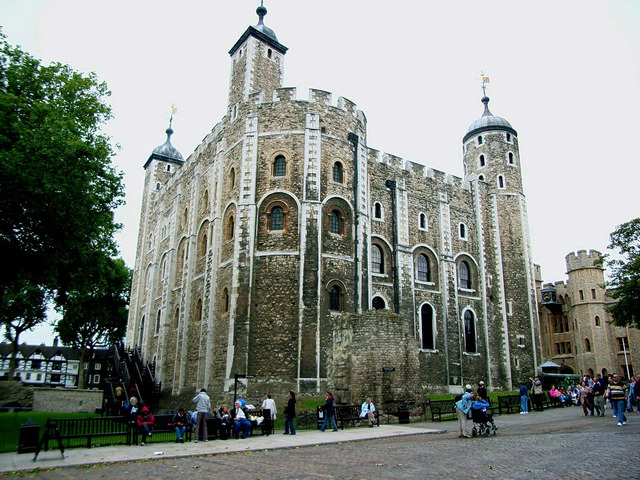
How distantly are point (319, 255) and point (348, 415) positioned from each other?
8.13 m

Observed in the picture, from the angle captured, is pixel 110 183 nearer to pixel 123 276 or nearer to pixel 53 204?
pixel 53 204

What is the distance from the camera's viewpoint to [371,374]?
62.3ft

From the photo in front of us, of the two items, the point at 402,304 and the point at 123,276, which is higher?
the point at 123,276

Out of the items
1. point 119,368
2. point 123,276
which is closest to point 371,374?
point 119,368

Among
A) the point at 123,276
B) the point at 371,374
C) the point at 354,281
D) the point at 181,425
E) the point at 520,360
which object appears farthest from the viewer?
the point at 123,276

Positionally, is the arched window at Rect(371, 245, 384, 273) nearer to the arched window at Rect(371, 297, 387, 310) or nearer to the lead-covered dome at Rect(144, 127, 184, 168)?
the arched window at Rect(371, 297, 387, 310)

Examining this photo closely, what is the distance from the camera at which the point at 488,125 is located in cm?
3916

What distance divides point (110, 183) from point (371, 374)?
40.9 feet

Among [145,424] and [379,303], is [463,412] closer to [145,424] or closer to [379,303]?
[145,424]

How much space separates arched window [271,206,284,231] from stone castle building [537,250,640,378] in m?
35.7

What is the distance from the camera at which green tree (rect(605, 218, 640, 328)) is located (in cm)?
2880

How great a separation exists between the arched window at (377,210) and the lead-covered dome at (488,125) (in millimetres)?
13999

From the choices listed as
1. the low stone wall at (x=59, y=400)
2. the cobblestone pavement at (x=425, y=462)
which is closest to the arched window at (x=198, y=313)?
the low stone wall at (x=59, y=400)

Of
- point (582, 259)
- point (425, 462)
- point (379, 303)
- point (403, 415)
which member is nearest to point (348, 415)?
point (403, 415)
